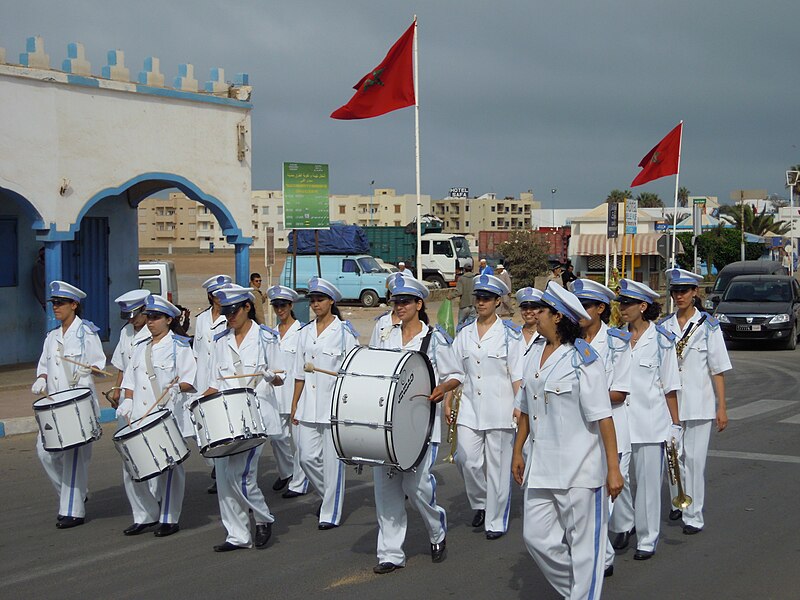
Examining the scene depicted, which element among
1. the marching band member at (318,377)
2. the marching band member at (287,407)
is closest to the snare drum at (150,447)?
the marching band member at (318,377)

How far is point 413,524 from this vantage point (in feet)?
26.4

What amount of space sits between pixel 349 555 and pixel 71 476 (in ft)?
8.24

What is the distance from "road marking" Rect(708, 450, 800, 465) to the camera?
10.5m

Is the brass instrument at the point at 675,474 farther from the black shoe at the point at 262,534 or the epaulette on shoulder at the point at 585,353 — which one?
the black shoe at the point at 262,534

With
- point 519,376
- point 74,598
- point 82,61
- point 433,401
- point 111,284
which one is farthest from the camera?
point 111,284

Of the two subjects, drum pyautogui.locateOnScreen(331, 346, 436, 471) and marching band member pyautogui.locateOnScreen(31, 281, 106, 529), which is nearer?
drum pyautogui.locateOnScreen(331, 346, 436, 471)

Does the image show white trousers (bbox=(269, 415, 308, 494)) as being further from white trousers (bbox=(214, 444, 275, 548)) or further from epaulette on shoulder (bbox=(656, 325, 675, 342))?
epaulette on shoulder (bbox=(656, 325, 675, 342))

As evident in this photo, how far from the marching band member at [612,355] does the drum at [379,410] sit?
1.21 metres

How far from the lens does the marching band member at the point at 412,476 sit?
672cm

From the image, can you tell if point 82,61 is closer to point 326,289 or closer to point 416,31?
point 416,31

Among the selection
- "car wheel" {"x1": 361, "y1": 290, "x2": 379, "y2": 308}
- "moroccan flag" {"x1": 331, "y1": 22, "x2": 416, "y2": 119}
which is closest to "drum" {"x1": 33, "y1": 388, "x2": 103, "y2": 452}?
"moroccan flag" {"x1": 331, "y1": 22, "x2": 416, "y2": 119}

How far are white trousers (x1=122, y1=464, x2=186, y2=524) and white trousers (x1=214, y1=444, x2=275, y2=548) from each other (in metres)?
0.73

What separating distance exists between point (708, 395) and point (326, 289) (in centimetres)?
318

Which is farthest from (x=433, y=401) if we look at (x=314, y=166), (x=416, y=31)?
(x=314, y=166)
